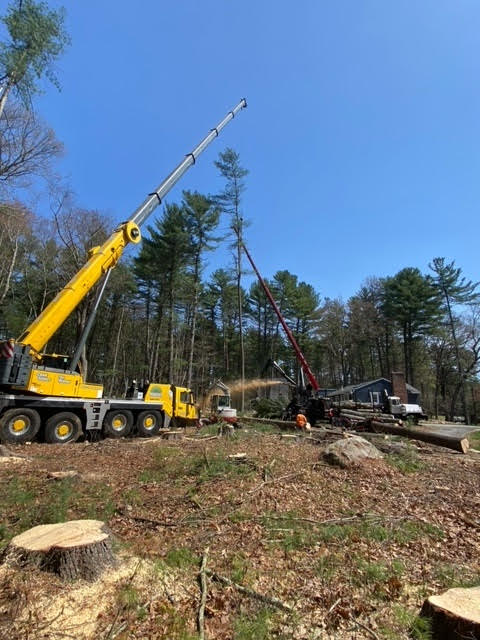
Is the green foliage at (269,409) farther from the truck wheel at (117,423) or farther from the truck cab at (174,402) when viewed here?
the truck wheel at (117,423)

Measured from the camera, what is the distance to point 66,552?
3.45 m

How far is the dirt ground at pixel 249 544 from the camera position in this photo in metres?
3.13

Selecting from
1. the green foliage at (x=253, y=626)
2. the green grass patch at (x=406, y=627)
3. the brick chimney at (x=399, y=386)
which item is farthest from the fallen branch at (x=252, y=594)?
the brick chimney at (x=399, y=386)

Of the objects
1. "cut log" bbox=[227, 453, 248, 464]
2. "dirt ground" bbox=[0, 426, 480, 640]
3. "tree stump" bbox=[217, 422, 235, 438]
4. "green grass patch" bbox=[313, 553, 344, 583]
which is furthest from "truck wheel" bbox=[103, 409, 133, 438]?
"green grass patch" bbox=[313, 553, 344, 583]

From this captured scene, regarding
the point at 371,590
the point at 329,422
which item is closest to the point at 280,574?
the point at 371,590

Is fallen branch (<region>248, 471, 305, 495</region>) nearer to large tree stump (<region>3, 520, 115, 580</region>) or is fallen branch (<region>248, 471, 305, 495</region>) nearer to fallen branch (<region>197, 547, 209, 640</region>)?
fallen branch (<region>197, 547, 209, 640</region>)

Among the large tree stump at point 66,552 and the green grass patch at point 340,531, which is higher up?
the large tree stump at point 66,552

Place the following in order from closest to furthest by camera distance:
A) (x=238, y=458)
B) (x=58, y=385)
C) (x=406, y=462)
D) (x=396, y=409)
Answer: (x=238, y=458) → (x=406, y=462) → (x=58, y=385) → (x=396, y=409)

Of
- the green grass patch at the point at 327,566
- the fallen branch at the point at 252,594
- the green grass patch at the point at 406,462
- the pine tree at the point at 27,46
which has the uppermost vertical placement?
the pine tree at the point at 27,46

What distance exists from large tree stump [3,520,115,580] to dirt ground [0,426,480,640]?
95 mm

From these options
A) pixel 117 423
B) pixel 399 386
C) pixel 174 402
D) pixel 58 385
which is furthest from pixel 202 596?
pixel 399 386

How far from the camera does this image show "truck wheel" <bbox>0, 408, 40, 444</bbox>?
34.7 feet

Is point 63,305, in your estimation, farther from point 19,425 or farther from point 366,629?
point 366,629

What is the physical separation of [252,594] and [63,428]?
33.0 ft
